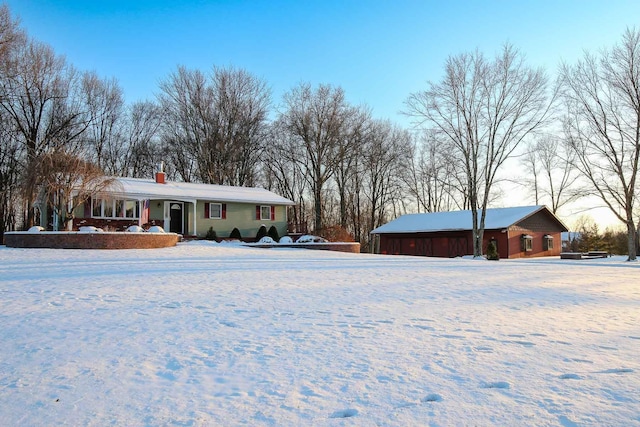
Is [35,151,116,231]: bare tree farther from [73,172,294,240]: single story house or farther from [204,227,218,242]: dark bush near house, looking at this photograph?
[204,227,218,242]: dark bush near house

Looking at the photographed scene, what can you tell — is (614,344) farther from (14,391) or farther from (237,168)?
(237,168)

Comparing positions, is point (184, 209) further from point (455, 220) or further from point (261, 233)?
point (455, 220)

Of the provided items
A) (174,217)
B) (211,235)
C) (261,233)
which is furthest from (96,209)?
(261,233)

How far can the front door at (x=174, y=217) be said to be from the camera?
25.1 metres

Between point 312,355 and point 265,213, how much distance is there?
78.2 feet

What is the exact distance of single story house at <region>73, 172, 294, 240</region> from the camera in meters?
22.5

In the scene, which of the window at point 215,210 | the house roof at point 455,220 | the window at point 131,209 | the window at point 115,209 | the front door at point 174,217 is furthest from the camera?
the house roof at point 455,220

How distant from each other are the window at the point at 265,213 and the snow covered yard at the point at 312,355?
18.9 meters

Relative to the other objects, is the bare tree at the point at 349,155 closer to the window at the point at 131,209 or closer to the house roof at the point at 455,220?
the house roof at the point at 455,220

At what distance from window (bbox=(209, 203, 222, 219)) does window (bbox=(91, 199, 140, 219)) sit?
420cm

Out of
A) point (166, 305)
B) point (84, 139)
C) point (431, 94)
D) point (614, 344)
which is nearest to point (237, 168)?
point (84, 139)

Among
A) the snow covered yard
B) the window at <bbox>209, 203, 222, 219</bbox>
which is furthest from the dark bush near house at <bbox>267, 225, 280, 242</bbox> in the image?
the snow covered yard

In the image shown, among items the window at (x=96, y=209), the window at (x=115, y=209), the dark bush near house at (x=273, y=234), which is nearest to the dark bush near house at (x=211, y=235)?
the dark bush near house at (x=273, y=234)

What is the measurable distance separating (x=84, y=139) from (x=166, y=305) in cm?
2831
